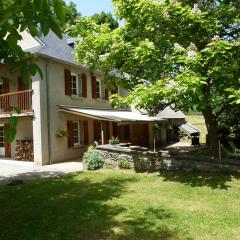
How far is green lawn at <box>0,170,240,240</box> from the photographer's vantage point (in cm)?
731

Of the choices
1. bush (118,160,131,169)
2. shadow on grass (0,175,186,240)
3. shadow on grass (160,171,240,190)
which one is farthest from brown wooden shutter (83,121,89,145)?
shadow on grass (0,175,186,240)

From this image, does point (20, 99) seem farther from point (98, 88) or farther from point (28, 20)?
point (28, 20)

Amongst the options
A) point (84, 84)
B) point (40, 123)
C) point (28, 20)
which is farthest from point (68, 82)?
point (28, 20)

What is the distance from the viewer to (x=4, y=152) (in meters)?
23.6

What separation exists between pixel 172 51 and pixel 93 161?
284 inches

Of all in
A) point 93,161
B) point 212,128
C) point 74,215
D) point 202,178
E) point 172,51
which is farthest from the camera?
point 93,161

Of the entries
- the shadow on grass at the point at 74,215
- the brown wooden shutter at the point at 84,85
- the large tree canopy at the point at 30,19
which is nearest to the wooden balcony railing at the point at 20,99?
the brown wooden shutter at the point at 84,85

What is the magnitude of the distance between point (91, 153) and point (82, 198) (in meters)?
6.49

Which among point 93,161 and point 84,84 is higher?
point 84,84

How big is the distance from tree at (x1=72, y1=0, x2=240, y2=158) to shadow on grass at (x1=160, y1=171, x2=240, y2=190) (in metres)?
1.83

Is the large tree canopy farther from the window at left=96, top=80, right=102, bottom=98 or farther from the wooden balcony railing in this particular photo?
the window at left=96, top=80, right=102, bottom=98

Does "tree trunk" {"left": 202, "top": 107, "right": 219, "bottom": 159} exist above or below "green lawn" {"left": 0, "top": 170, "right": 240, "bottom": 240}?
above

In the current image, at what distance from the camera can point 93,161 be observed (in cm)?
1688

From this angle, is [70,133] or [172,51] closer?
[172,51]
